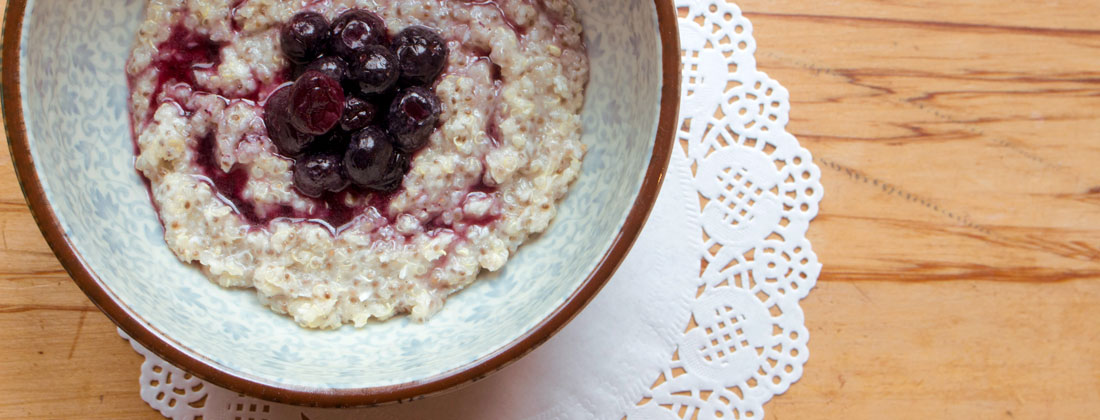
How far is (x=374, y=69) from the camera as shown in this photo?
1.31 meters

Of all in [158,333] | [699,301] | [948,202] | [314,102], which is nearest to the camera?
[158,333]

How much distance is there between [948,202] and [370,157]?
1221mm

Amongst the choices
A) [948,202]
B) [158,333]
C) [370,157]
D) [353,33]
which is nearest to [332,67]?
[353,33]

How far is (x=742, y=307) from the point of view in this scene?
156cm

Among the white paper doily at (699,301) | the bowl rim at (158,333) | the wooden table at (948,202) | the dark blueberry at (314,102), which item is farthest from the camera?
the wooden table at (948,202)

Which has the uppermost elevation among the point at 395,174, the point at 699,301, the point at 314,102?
the point at 314,102

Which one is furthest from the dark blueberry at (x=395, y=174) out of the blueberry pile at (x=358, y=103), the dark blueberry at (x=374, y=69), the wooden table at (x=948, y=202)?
the wooden table at (x=948, y=202)

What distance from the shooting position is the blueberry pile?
4.32 feet

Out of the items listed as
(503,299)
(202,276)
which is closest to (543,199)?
(503,299)

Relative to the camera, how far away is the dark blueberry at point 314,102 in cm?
127

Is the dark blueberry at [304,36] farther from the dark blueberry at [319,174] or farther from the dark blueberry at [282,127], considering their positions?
the dark blueberry at [319,174]

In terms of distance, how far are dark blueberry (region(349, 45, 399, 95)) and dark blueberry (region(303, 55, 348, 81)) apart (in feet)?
0.06

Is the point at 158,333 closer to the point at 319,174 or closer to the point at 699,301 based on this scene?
the point at 319,174

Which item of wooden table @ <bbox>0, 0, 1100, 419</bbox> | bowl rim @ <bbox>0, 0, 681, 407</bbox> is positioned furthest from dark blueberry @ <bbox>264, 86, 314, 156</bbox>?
wooden table @ <bbox>0, 0, 1100, 419</bbox>
